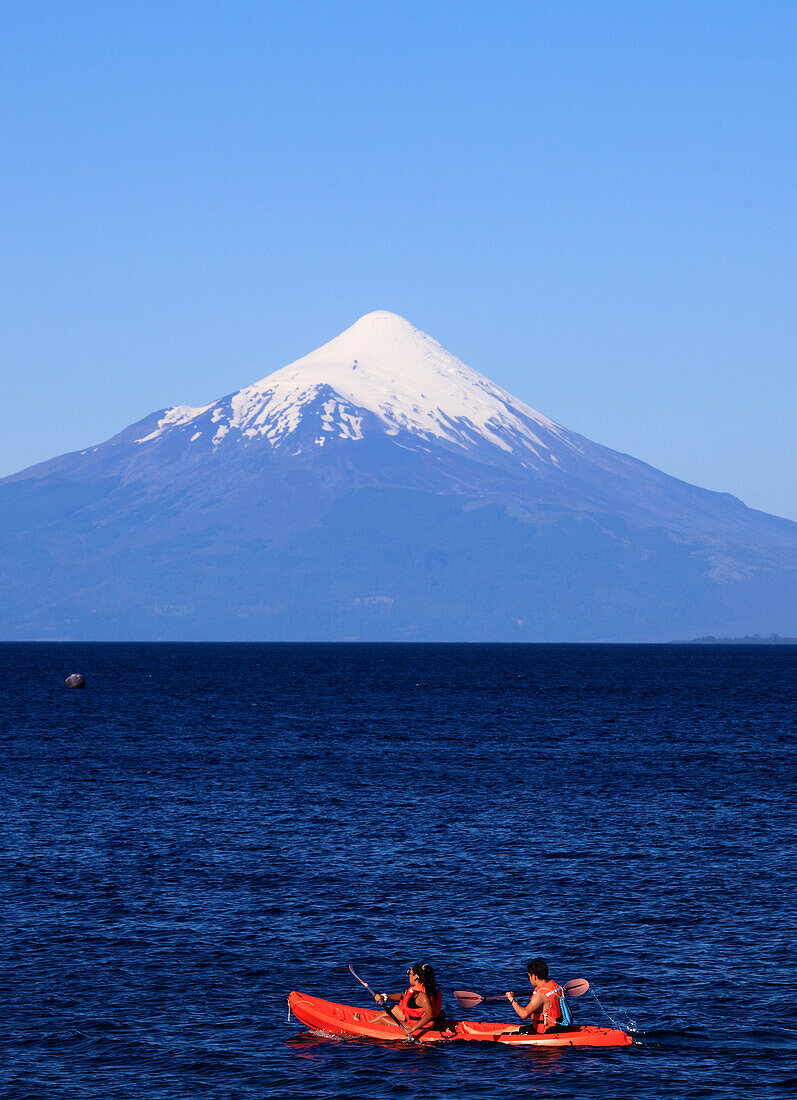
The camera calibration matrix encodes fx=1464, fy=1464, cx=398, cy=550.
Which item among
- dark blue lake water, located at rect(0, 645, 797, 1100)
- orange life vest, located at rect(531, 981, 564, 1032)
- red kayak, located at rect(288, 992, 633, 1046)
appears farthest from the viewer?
orange life vest, located at rect(531, 981, 564, 1032)


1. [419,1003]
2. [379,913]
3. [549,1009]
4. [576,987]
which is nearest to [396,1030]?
[419,1003]

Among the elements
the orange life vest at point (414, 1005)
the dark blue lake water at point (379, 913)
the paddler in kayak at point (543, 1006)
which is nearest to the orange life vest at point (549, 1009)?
the paddler in kayak at point (543, 1006)

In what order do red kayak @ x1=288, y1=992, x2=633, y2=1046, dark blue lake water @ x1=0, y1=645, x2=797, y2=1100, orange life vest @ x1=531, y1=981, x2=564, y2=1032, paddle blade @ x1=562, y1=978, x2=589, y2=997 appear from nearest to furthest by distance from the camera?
dark blue lake water @ x1=0, y1=645, x2=797, y2=1100
red kayak @ x1=288, y1=992, x2=633, y2=1046
orange life vest @ x1=531, y1=981, x2=564, y2=1032
paddle blade @ x1=562, y1=978, x2=589, y2=997

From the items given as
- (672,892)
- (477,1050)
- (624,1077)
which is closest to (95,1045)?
(477,1050)

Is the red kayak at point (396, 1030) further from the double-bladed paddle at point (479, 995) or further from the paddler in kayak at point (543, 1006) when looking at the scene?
the double-bladed paddle at point (479, 995)

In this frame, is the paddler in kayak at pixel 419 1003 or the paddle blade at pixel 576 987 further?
the paddle blade at pixel 576 987

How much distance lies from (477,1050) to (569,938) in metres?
9.75

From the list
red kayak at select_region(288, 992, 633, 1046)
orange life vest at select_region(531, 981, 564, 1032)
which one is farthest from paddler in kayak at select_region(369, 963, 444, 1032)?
A: orange life vest at select_region(531, 981, 564, 1032)

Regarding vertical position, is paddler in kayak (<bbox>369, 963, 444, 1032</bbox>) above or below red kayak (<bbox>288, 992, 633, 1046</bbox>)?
above

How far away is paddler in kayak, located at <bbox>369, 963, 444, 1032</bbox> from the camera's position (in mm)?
35781

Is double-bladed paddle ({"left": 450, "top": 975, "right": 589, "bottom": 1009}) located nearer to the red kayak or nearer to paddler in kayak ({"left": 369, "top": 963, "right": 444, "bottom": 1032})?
the red kayak

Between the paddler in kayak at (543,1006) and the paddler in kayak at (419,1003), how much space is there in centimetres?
185

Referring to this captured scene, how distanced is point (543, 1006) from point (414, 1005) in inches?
125

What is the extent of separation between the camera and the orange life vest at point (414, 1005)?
118ft
